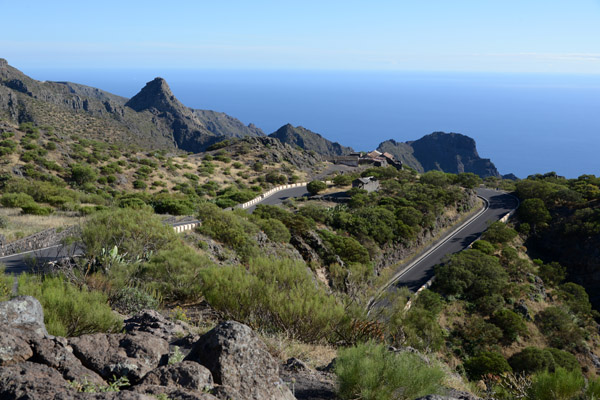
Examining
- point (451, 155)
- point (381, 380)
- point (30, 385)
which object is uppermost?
point (30, 385)

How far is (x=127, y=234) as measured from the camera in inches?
603

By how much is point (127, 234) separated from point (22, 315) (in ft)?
32.5

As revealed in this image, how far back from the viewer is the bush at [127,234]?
48.4 feet

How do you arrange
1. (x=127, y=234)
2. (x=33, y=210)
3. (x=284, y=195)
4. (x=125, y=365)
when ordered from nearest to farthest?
(x=125, y=365), (x=127, y=234), (x=33, y=210), (x=284, y=195)

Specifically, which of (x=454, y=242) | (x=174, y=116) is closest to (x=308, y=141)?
(x=174, y=116)

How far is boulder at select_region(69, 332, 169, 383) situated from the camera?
5.20 meters

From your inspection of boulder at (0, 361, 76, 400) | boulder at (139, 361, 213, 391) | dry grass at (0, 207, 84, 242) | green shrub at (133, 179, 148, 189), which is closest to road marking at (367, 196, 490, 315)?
dry grass at (0, 207, 84, 242)

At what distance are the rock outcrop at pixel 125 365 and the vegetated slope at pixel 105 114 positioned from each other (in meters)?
76.4

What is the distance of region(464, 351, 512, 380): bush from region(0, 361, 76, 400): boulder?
20.4m

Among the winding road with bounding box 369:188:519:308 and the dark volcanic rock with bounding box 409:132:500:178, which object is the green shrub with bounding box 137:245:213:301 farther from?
the dark volcanic rock with bounding box 409:132:500:178

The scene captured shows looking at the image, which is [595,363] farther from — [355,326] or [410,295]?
[355,326]

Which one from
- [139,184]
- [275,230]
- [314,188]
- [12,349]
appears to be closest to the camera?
[12,349]

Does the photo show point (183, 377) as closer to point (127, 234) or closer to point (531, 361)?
point (127, 234)

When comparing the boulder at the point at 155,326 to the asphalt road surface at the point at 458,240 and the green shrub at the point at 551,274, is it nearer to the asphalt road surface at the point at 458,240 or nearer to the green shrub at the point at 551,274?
the asphalt road surface at the point at 458,240
